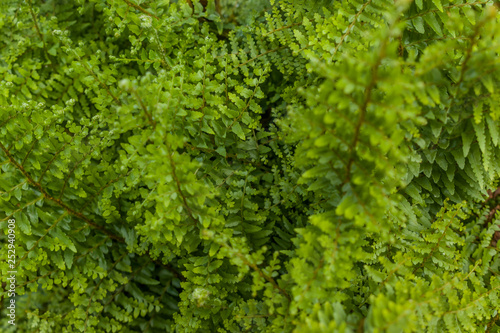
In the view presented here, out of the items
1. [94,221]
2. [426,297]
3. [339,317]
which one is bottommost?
[94,221]

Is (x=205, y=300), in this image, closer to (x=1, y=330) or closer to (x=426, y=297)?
(x=426, y=297)

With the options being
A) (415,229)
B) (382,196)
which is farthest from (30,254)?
(415,229)

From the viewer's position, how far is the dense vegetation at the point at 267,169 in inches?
55.0

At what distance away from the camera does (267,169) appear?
2.36 m

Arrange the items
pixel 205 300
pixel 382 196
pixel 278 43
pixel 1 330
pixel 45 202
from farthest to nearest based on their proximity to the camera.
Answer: pixel 1 330 < pixel 278 43 < pixel 45 202 < pixel 205 300 < pixel 382 196

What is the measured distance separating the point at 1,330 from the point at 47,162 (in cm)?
136

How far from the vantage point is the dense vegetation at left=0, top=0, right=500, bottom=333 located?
1397mm

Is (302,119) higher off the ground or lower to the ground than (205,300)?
higher

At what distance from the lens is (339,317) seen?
1426mm

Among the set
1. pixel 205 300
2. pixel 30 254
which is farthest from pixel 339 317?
pixel 30 254

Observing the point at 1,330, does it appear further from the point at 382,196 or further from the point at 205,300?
the point at 382,196

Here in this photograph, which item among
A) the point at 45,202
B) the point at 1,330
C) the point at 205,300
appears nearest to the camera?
the point at 205,300

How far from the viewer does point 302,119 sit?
138cm

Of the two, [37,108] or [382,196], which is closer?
[382,196]
